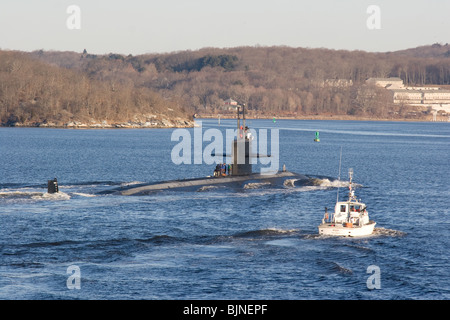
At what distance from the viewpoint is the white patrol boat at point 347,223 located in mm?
40625

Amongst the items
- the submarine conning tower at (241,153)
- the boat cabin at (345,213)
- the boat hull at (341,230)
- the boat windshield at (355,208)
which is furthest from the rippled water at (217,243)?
the submarine conning tower at (241,153)

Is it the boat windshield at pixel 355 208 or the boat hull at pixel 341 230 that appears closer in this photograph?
the boat hull at pixel 341 230

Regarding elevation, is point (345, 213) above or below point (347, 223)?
above

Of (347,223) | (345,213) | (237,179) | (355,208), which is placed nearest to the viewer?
(347,223)

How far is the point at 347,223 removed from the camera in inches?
1603

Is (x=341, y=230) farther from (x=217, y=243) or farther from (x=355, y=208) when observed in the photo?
(x=217, y=243)

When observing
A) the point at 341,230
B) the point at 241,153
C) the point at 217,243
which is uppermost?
the point at 241,153

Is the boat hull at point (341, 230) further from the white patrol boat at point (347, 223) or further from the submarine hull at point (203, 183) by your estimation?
the submarine hull at point (203, 183)

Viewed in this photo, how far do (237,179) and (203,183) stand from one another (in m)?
3.70

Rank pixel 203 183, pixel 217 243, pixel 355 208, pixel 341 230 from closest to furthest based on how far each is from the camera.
→ pixel 217 243 < pixel 341 230 < pixel 355 208 < pixel 203 183

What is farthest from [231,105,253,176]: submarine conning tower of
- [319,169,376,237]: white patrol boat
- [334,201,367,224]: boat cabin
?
[334,201,367,224]: boat cabin

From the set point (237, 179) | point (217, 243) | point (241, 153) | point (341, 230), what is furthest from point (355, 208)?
point (241, 153)

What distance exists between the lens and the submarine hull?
56750 millimetres
